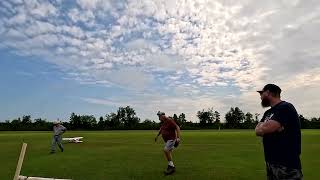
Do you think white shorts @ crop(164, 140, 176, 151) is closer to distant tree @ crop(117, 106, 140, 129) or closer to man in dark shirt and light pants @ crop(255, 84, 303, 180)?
man in dark shirt and light pants @ crop(255, 84, 303, 180)

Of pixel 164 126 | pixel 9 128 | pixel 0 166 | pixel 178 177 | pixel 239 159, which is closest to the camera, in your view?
pixel 178 177

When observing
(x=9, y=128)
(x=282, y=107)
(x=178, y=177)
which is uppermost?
A: (x=9, y=128)

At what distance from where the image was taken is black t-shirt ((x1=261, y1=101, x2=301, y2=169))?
289 inches

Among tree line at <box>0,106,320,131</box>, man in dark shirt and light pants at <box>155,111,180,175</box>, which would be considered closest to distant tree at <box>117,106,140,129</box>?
tree line at <box>0,106,320,131</box>

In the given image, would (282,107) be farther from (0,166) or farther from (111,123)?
(111,123)

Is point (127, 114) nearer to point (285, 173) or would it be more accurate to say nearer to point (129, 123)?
point (129, 123)

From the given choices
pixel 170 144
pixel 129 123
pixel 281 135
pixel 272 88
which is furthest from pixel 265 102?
pixel 129 123

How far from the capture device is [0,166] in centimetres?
1983

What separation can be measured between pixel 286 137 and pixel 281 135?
0.08 meters

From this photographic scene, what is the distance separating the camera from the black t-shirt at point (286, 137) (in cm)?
734

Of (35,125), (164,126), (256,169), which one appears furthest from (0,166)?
(35,125)

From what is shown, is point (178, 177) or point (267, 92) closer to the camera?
point (267, 92)

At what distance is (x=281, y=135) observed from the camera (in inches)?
292

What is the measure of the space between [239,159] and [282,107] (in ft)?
49.0
